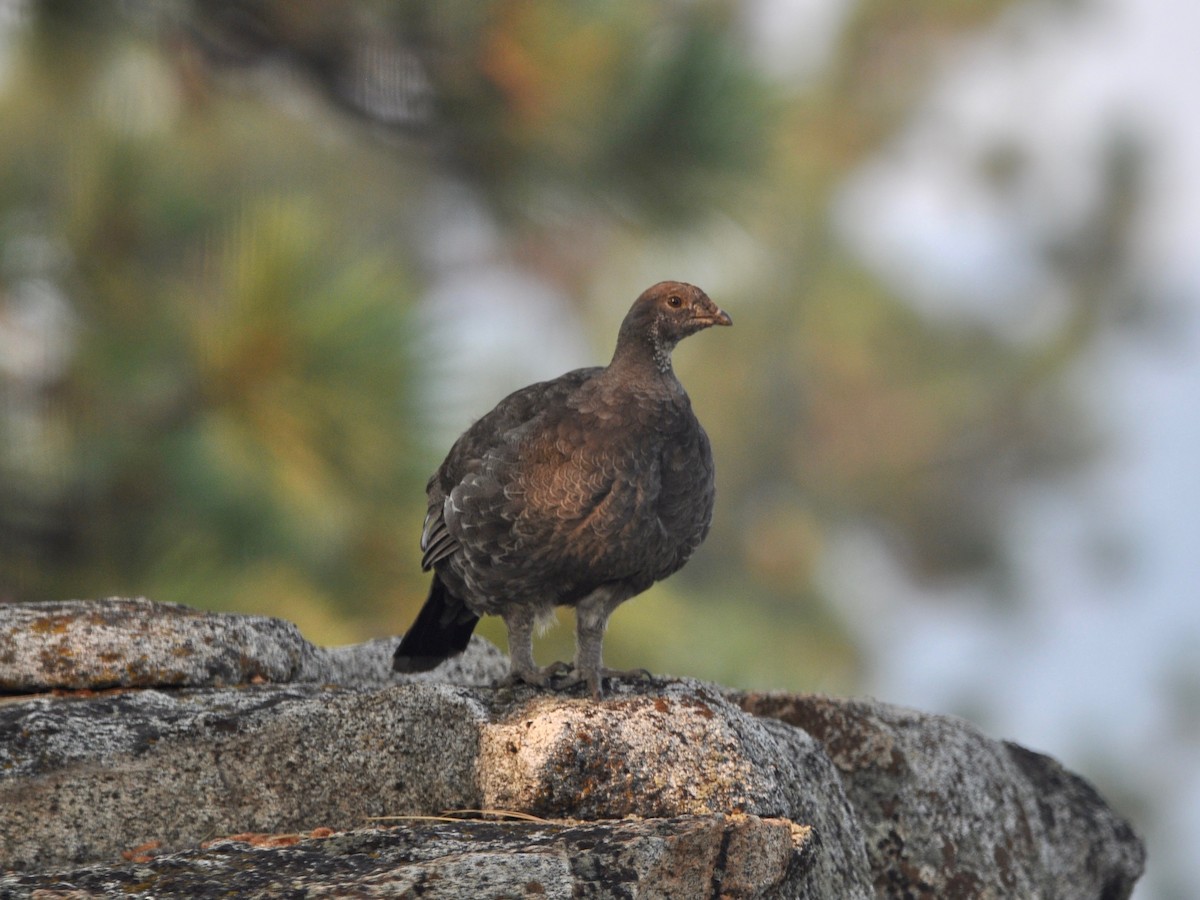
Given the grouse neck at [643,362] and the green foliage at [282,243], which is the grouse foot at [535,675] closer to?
the grouse neck at [643,362]

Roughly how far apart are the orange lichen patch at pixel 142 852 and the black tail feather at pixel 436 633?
1.07 metres

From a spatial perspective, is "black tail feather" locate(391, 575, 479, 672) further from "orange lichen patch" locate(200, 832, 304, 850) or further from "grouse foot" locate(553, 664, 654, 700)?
"orange lichen patch" locate(200, 832, 304, 850)

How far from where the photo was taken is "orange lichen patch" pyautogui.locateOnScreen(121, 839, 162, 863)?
2.76 m

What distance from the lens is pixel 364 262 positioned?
7496 millimetres

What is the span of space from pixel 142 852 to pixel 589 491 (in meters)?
1.18

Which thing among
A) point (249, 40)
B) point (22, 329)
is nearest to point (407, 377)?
point (22, 329)

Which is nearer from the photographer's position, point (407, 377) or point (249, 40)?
point (407, 377)

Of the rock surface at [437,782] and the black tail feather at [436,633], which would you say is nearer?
the rock surface at [437,782]

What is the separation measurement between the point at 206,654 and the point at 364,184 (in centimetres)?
1186

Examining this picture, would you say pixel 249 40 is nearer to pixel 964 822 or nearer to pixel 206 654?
pixel 206 654

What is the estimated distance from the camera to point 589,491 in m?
3.30

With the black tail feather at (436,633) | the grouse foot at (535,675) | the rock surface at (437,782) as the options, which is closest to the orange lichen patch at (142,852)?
the rock surface at (437,782)

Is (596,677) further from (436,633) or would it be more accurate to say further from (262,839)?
(262,839)

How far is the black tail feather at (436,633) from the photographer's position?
3.89 m
